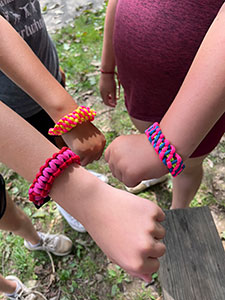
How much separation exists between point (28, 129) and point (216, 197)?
1.71 meters

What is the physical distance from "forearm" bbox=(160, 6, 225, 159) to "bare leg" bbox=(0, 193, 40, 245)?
105 cm

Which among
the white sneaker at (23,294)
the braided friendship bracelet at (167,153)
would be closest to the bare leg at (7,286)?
the white sneaker at (23,294)

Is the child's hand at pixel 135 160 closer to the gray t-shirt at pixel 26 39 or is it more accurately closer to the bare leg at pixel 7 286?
the gray t-shirt at pixel 26 39

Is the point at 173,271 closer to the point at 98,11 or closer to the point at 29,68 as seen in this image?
the point at 29,68

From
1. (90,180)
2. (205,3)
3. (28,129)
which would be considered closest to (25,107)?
(28,129)

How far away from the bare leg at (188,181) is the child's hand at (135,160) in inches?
20.7

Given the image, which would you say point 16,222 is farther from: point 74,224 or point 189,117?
point 189,117

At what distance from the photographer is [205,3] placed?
0.79 meters

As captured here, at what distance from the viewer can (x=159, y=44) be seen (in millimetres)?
923

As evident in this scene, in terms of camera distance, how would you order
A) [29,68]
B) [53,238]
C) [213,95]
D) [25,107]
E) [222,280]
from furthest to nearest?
[53,238]
[25,107]
[222,280]
[29,68]
[213,95]

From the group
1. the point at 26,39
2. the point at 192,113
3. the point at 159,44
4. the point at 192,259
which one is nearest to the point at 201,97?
the point at 192,113

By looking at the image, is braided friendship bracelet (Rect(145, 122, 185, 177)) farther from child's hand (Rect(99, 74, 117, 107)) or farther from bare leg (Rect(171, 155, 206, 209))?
child's hand (Rect(99, 74, 117, 107))

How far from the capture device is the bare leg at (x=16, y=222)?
4.67ft

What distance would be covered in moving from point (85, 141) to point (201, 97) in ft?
1.42
